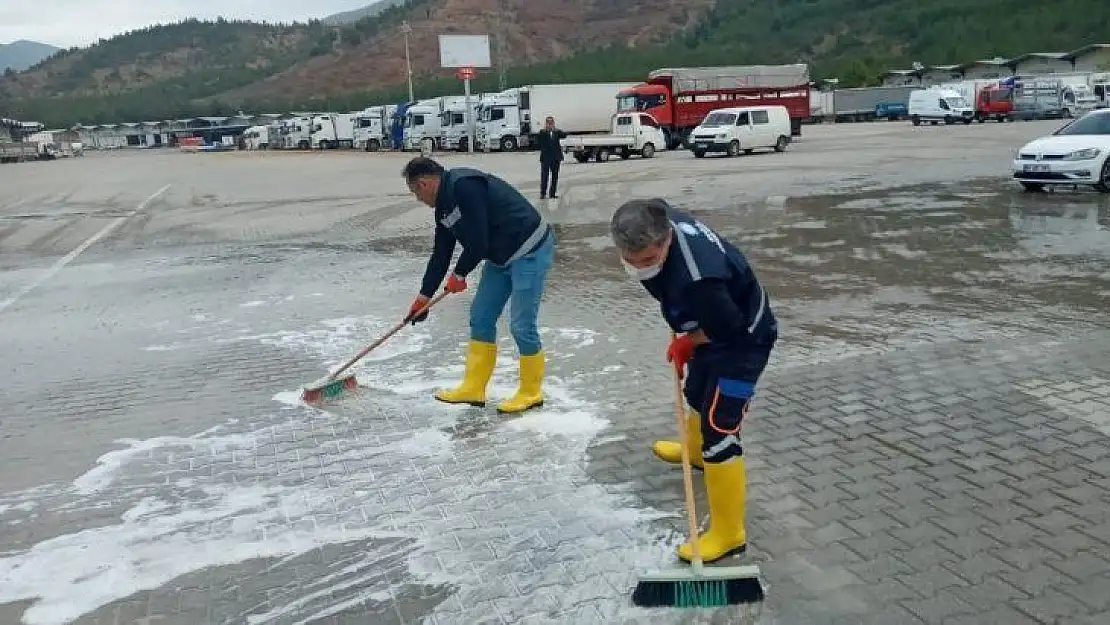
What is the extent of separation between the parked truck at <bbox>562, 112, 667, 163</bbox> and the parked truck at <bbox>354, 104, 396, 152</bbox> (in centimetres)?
2329

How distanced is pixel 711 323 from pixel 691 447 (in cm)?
128

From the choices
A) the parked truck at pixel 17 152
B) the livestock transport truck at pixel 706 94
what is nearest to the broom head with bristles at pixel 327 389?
the livestock transport truck at pixel 706 94

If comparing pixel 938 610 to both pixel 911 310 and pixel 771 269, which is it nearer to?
pixel 911 310

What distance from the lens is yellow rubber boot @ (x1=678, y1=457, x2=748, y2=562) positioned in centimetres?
362

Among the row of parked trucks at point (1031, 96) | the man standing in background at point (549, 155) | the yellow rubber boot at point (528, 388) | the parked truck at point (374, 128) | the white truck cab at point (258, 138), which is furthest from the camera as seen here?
the white truck cab at point (258, 138)

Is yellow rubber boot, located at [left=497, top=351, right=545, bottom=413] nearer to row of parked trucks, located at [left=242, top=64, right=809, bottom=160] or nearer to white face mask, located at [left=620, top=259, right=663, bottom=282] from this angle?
white face mask, located at [left=620, top=259, right=663, bottom=282]

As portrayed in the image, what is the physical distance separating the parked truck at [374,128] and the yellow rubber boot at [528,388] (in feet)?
168

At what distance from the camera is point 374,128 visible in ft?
183

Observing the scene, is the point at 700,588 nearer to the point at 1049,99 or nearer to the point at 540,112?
the point at 540,112

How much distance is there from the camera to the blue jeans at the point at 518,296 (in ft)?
17.6

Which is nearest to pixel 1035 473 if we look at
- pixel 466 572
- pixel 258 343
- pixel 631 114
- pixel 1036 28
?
pixel 466 572

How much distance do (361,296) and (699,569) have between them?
6.75 m

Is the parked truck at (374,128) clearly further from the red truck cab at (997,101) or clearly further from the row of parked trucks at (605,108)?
the red truck cab at (997,101)

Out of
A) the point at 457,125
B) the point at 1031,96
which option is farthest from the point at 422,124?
the point at 1031,96
